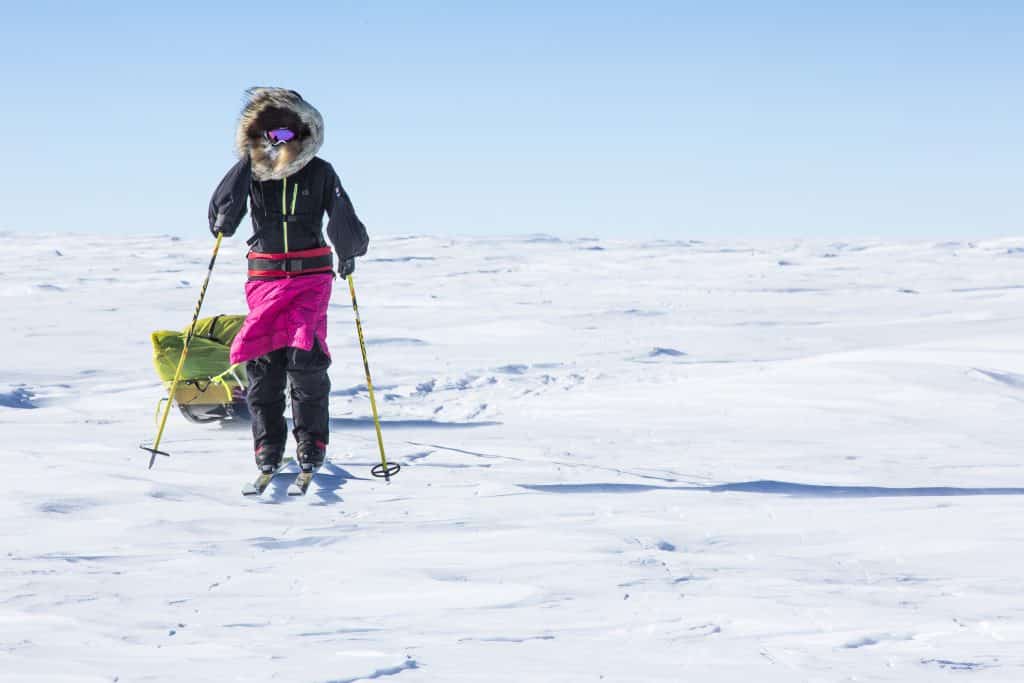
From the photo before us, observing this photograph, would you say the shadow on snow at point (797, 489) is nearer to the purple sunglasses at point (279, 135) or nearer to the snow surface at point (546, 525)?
the snow surface at point (546, 525)

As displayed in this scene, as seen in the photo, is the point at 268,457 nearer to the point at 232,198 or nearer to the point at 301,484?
the point at 301,484

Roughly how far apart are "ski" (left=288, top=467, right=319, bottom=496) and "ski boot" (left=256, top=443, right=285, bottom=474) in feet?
0.38

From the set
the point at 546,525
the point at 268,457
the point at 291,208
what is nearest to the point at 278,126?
the point at 291,208

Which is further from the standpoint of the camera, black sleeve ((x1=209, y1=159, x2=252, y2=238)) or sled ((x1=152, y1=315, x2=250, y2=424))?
sled ((x1=152, y1=315, x2=250, y2=424))

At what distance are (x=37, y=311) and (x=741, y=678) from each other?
1451cm

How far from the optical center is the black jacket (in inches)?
192

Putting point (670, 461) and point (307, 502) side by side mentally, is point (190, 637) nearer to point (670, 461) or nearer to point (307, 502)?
point (307, 502)

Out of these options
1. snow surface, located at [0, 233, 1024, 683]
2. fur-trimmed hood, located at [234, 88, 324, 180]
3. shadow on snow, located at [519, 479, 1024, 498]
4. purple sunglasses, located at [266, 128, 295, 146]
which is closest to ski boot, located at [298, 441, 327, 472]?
snow surface, located at [0, 233, 1024, 683]

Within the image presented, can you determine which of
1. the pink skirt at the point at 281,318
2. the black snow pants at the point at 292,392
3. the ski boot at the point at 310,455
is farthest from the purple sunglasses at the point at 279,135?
the ski boot at the point at 310,455

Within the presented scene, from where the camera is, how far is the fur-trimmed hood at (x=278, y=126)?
4.83 metres

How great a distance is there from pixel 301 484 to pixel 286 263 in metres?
0.94

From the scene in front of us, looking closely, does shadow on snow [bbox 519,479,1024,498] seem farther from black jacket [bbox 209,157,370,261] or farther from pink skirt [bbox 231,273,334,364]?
black jacket [bbox 209,157,370,261]

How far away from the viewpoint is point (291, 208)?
4922 mm

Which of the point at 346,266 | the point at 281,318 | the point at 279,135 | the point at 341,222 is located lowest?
the point at 281,318
